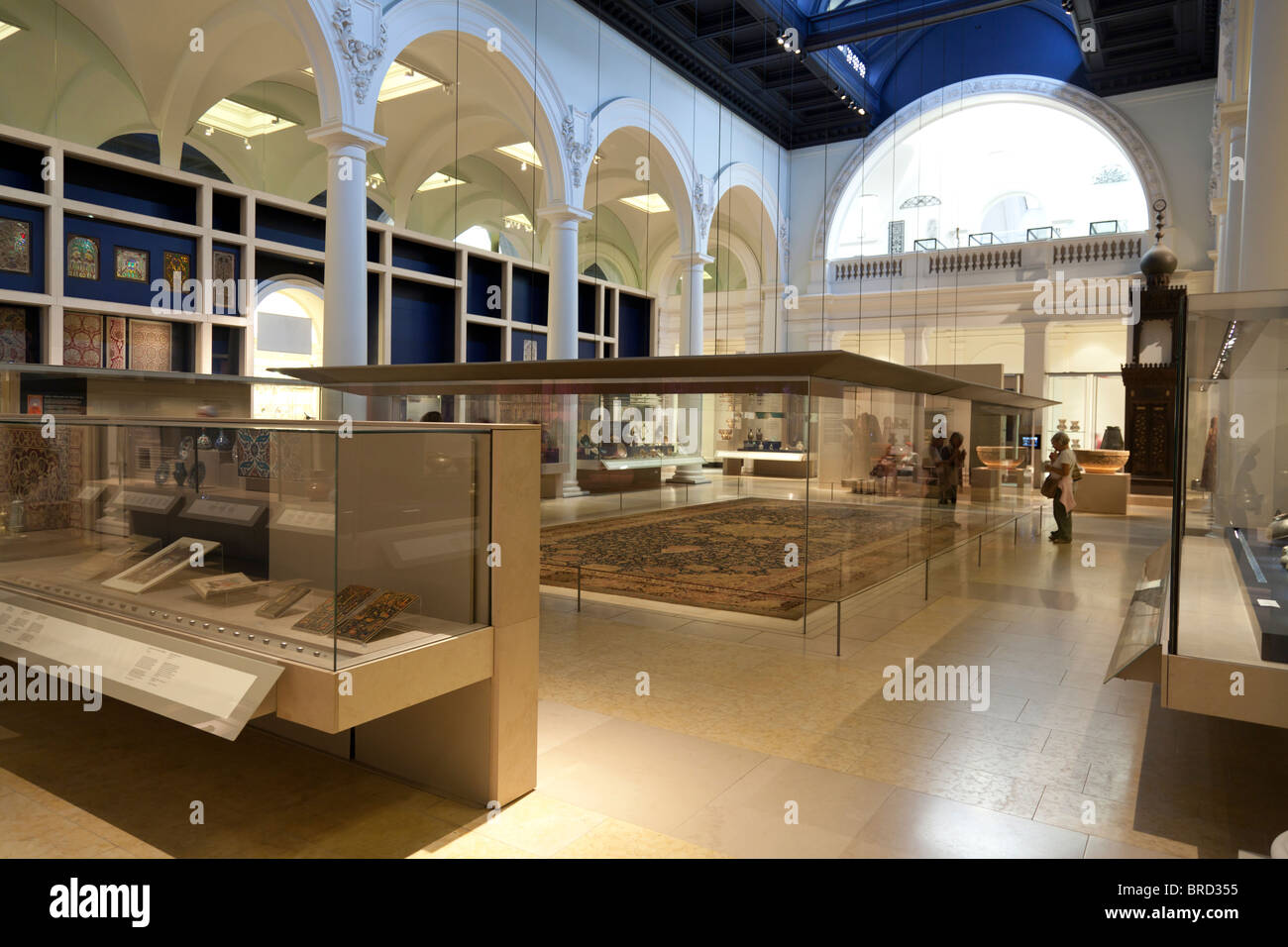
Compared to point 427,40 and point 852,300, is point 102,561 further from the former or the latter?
point 852,300

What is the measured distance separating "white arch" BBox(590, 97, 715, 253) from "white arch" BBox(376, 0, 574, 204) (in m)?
0.72

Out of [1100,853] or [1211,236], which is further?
[1211,236]

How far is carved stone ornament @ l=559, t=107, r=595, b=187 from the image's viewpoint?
15.5m

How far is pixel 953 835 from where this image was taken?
3207mm

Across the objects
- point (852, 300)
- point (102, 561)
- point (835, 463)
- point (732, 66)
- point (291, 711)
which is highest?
point (732, 66)

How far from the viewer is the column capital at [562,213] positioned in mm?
15234

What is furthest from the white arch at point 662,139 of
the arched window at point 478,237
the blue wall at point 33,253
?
the arched window at point 478,237

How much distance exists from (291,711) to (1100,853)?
2979 mm

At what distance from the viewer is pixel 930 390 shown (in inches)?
348

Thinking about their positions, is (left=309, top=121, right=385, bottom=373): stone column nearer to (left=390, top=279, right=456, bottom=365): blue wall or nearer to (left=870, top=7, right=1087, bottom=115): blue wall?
(left=390, top=279, right=456, bottom=365): blue wall

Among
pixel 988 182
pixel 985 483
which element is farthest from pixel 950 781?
pixel 988 182

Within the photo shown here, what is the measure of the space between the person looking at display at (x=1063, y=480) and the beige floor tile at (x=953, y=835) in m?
8.86
